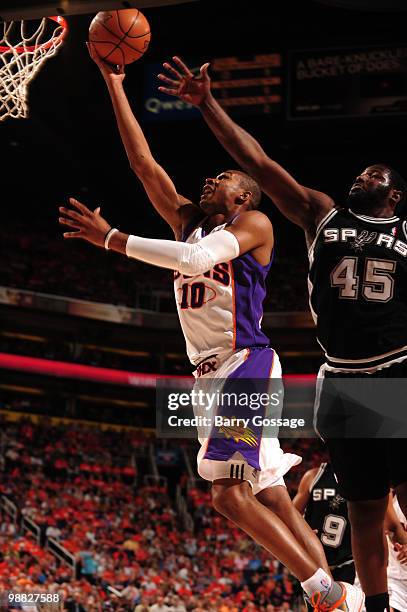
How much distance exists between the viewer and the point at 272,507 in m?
4.26

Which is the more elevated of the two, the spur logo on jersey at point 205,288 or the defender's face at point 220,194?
the defender's face at point 220,194

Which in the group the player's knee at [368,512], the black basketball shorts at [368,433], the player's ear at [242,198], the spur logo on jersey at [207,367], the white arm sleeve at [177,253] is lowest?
the player's knee at [368,512]

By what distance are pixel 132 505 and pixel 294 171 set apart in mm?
7846

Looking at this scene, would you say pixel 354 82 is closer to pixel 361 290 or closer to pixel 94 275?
pixel 361 290

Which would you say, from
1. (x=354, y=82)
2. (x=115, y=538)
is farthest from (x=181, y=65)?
(x=115, y=538)

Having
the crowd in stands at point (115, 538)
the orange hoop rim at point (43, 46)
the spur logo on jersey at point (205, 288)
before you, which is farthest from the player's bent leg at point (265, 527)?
the crowd in stands at point (115, 538)

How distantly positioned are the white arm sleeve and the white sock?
5.02 feet

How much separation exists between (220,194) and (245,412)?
50.6 inches

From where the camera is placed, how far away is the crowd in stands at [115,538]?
40.7 ft

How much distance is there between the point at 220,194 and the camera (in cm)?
472

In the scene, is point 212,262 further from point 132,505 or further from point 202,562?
point 132,505

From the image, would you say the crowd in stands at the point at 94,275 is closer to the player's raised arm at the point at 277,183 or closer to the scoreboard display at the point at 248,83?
the scoreboard display at the point at 248,83

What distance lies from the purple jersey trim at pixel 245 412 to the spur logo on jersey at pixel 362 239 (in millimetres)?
919

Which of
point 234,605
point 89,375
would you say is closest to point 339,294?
point 234,605
